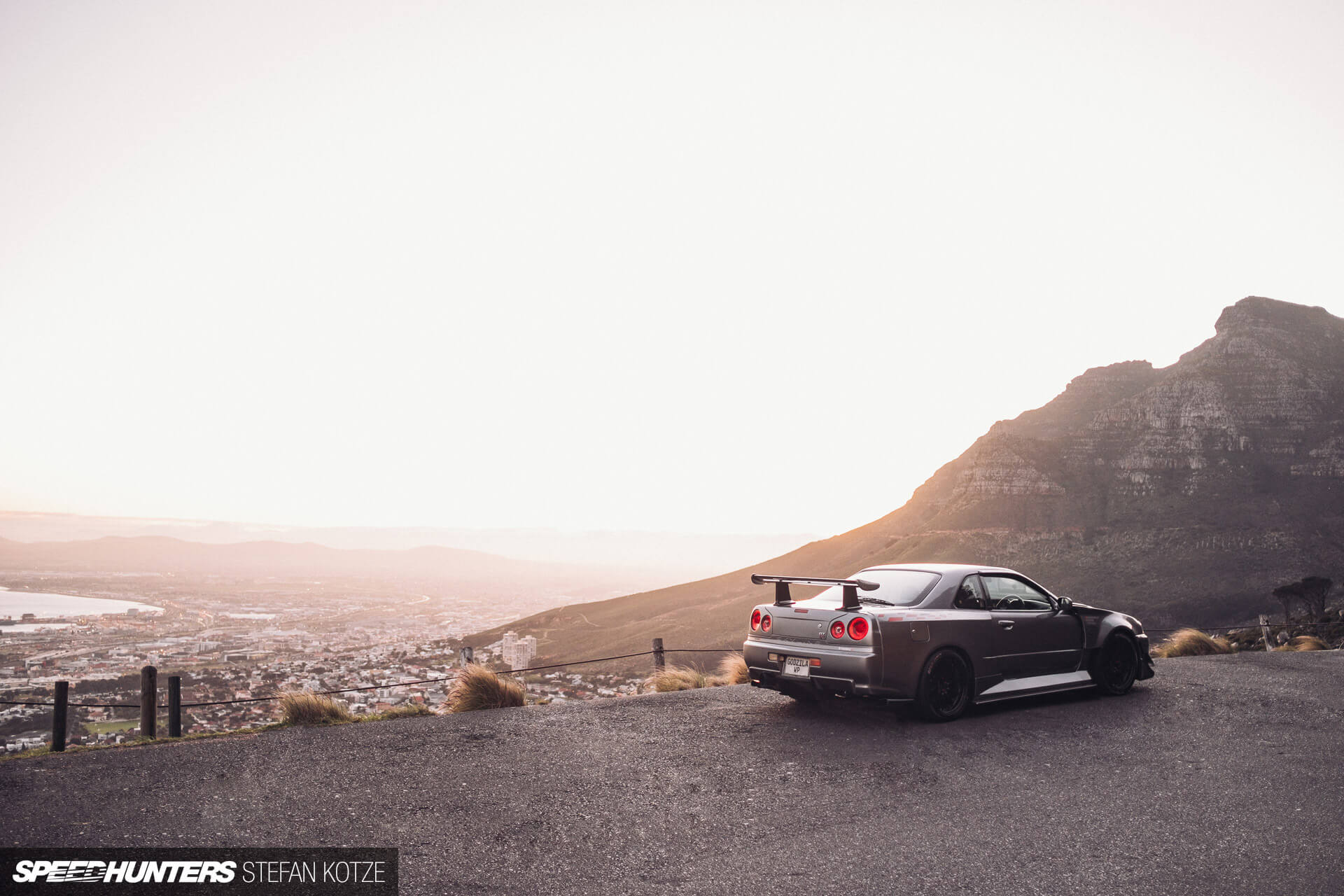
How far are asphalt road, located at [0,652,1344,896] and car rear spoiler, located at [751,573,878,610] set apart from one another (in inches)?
49.9

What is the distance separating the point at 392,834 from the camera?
5215mm

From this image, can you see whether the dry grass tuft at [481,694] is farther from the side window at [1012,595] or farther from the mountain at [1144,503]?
the mountain at [1144,503]

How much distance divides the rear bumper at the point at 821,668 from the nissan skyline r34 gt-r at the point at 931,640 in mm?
10

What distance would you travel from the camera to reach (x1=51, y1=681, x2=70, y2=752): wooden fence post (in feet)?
26.7

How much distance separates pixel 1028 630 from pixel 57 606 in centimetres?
6782

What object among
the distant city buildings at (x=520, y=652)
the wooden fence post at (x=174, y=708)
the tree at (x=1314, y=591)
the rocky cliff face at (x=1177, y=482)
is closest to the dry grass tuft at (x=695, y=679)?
the wooden fence post at (x=174, y=708)

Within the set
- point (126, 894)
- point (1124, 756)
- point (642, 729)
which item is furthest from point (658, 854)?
point (1124, 756)

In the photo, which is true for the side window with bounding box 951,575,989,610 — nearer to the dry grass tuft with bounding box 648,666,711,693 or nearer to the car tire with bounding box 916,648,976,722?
the car tire with bounding box 916,648,976,722

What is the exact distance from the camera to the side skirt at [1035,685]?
28.5 ft

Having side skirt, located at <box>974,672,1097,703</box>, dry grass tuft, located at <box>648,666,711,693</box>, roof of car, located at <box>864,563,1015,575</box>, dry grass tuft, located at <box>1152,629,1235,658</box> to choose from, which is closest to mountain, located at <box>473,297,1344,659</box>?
dry grass tuft, located at <box>1152,629,1235,658</box>

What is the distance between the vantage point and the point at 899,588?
8695 millimetres

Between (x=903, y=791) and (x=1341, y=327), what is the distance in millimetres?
119813

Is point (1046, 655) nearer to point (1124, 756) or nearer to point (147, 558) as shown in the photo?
point (1124, 756)

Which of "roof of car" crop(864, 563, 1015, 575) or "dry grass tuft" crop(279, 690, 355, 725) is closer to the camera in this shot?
"roof of car" crop(864, 563, 1015, 575)
